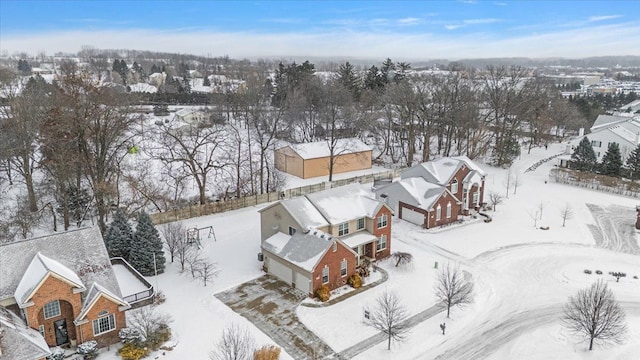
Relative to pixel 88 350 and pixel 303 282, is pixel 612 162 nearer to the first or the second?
pixel 303 282

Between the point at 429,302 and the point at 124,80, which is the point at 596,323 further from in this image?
the point at 124,80

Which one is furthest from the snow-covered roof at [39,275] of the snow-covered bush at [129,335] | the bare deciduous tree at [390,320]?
the bare deciduous tree at [390,320]

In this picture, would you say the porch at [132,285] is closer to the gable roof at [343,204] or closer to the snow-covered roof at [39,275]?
the snow-covered roof at [39,275]

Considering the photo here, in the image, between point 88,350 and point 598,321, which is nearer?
point 88,350

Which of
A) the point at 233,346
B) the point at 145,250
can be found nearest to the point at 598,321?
the point at 233,346

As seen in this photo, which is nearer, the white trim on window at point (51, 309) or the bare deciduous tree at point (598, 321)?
the white trim on window at point (51, 309)

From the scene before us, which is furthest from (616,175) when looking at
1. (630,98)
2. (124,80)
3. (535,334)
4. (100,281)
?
(124,80)

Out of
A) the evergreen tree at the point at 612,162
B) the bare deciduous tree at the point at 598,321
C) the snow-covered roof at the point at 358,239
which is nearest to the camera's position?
the bare deciduous tree at the point at 598,321
